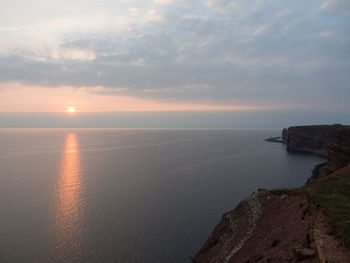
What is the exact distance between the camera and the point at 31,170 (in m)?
93.5

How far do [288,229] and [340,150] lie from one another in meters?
49.6

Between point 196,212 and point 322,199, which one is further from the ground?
point 322,199

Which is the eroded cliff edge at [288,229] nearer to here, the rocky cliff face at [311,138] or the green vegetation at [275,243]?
the green vegetation at [275,243]

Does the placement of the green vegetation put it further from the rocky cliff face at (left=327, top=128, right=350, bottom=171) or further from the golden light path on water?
the rocky cliff face at (left=327, top=128, right=350, bottom=171)

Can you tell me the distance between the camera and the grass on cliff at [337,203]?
1676 cm

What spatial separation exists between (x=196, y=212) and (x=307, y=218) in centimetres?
2909

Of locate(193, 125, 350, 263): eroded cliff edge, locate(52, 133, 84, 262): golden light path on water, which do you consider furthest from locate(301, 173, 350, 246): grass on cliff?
locate(52, 133, 84, 262): golden light path on water

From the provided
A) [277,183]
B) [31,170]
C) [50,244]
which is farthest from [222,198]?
[31,170]

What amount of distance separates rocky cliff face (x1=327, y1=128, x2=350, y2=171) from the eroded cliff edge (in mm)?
26044

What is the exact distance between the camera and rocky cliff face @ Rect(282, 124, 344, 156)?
151062mm

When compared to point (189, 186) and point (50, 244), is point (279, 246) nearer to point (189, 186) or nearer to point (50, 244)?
point (50, 244)

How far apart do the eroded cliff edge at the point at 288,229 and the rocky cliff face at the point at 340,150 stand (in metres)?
26.0

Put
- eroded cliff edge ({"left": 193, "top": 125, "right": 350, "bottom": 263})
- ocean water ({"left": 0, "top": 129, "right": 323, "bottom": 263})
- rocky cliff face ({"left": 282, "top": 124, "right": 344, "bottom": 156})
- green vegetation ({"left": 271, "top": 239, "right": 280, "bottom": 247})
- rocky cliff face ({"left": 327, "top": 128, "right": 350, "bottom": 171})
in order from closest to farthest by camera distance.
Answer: eroded cliff edge ({"left": 193, "top": 125, "right": 350, "bottom": 263}) → green vegetation ({"left": 271, "top": 239, "right": 280, "bottom": 247}) → ocean water ({"left": 0, "top": 129, "right": 323, "bottom": 263}) → rocky cliff face ({"left": 327, "top": 128, "right": 350, "bottom": 171}) → rocky cliff face ({"left": 282, "top": 124, "right": 344, "bottom": 156})

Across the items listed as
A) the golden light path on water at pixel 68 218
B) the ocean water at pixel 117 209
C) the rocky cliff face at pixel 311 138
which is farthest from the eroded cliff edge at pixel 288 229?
the rocky cliff face at pixel 311 138
